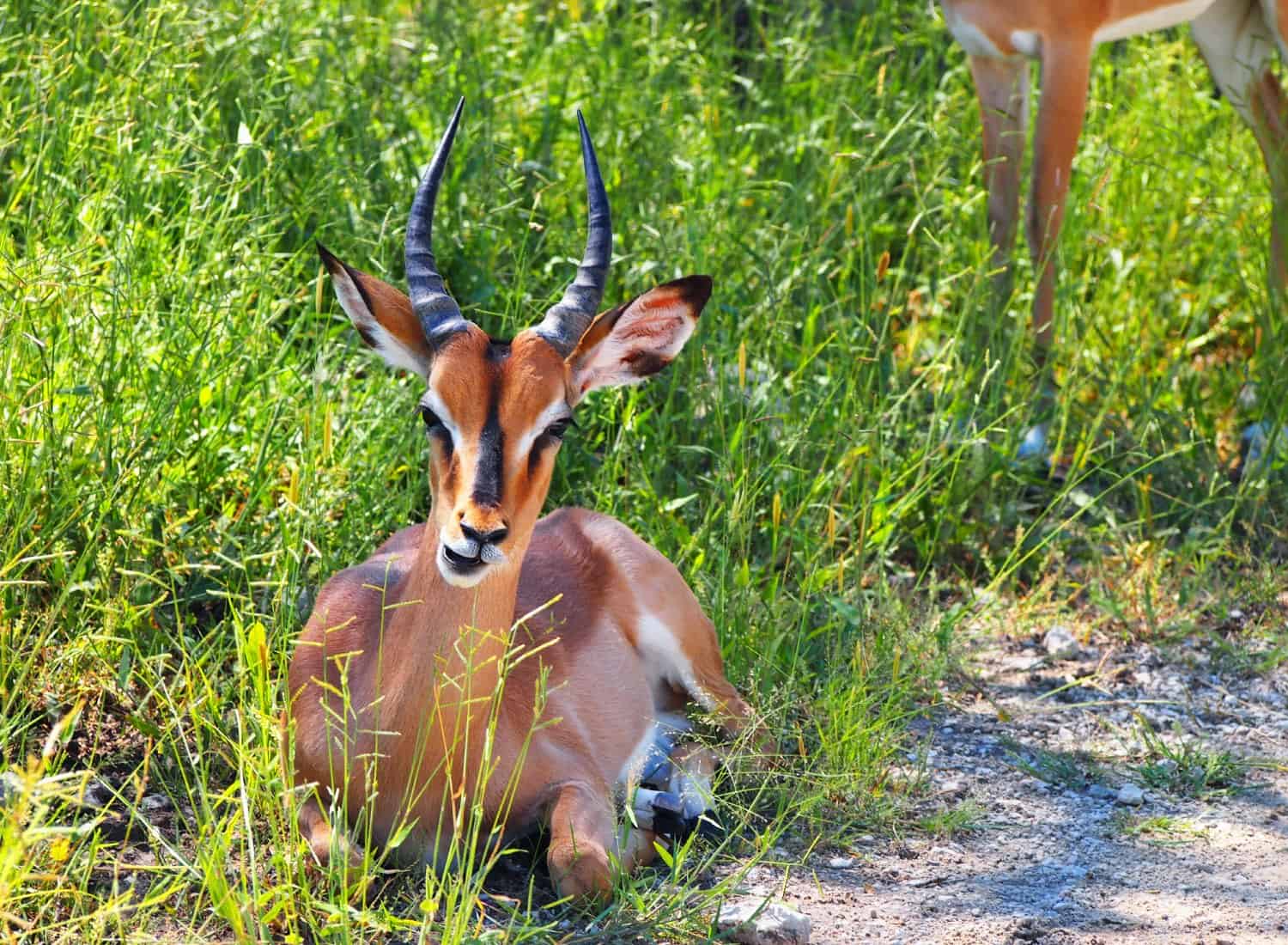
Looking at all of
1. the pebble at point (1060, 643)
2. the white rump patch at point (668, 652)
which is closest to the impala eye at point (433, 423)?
the white rump patch at point (668, 652)

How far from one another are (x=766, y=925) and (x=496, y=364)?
1.11 meters

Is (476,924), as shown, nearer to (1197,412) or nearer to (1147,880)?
(1147,880)

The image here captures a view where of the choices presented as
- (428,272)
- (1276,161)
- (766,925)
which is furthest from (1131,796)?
(1276,161)

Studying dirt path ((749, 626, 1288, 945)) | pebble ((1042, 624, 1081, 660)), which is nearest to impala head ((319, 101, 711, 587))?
dirt path ((749, 626, 1288, 945))

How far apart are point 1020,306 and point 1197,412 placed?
0.74 metres

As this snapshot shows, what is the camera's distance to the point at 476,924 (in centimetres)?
314

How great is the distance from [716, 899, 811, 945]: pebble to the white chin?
752 mm

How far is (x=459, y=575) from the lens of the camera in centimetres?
315

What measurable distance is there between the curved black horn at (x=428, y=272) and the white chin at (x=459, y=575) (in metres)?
0.44

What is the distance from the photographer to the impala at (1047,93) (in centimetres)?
587

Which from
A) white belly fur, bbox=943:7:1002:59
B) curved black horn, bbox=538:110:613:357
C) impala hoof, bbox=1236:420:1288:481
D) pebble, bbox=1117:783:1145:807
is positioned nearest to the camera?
curved black horn, bbox=538:110:613:357

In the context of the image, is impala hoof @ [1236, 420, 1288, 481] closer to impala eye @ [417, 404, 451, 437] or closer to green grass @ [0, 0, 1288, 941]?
green grass @ [0, 0, 1288, 941]

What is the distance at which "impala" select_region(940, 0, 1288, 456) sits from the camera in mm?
5867

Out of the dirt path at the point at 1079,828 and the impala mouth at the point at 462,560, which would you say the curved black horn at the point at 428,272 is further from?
the dirt path at the point at 1079,828
